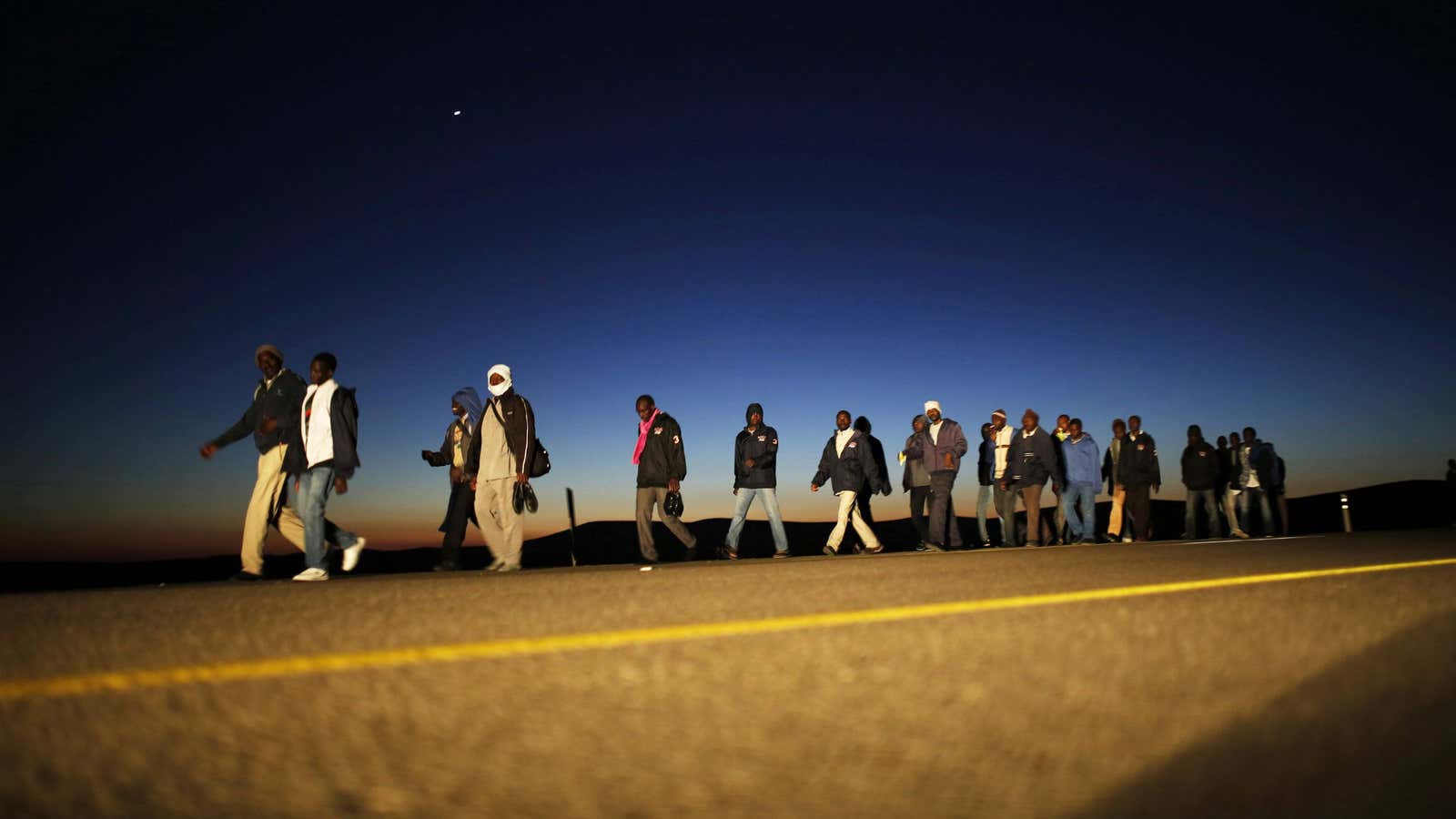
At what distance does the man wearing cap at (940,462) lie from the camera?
13383 mm

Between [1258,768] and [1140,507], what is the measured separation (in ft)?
51.0

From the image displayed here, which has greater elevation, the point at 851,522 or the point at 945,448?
the point at 945,448

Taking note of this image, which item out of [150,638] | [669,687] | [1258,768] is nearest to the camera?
[1258,768]

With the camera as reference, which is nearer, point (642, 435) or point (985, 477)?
point (642, 435)

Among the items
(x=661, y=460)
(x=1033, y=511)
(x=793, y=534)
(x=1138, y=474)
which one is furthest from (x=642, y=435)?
(x=793, y=534)

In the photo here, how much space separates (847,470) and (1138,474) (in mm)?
6445

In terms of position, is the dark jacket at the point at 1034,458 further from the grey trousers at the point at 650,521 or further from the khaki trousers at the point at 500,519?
the khaki trousers at the point at 500,519

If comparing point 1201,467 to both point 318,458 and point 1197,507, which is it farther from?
point 318,458

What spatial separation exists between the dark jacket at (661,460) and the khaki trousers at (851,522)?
255cm

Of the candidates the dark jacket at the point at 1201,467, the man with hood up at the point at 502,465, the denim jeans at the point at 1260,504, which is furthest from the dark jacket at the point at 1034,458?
the man with hood up at the point at 502,465

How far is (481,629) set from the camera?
3785mm

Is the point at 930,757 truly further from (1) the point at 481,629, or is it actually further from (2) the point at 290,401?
(2) the point at 290,401

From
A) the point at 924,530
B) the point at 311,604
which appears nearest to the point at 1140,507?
the point at 924,530

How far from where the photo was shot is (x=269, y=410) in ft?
27.4
